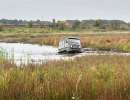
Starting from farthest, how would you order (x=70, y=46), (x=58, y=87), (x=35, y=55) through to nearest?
(x=70, y=46), (x=35, y=55), (x=58, y=87)

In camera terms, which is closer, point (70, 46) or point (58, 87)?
point (58, 87)

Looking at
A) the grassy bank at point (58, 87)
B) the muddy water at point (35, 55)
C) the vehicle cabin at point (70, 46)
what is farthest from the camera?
the vehicle cabin at point (70, 46)

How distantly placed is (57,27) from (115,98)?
437 feet

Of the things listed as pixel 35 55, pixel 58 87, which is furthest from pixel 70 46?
pixel 58 87

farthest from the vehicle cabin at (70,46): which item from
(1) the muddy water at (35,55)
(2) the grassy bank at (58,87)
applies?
(2) the grassy bank at (58,87)

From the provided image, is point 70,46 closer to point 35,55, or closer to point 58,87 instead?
point 35,55

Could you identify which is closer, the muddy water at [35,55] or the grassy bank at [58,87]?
the grassy bank at [58,87]

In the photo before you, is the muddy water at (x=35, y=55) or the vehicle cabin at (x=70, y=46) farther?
the vehicle cabin at (x=70, y=46)

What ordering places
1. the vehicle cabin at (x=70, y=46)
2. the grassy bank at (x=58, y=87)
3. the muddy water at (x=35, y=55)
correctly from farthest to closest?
the vehicle cabin at (x=70, y=46) < the muddy water at (x=35, y=55) < the grassy bank at (x=58, y=87)

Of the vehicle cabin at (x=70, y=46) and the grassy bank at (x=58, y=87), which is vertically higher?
the grassy bank at (x=58, y=87)

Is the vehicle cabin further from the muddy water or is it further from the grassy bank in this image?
the grassy bank

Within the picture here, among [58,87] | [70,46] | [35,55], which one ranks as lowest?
[35,55]

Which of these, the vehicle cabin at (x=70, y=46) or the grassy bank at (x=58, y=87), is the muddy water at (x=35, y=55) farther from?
the grassy bank at (x=58, y=87)

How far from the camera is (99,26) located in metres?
150
